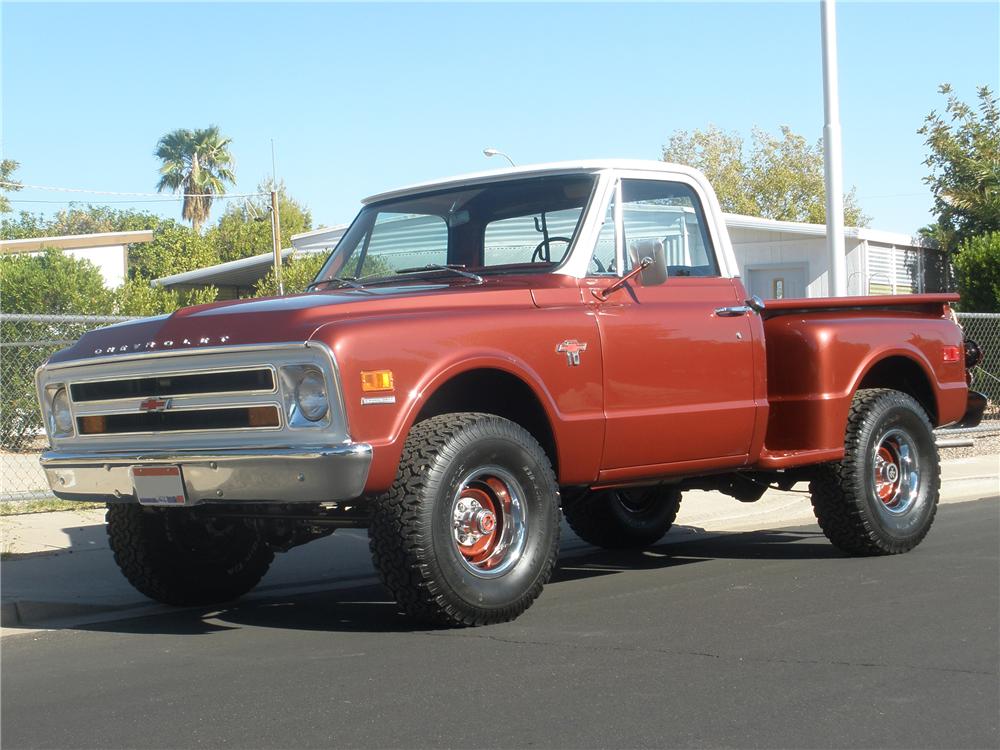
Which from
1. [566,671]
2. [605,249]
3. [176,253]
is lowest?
[566,671]

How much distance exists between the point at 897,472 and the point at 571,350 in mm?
3014

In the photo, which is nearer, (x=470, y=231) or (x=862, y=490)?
(x=470, y=231)

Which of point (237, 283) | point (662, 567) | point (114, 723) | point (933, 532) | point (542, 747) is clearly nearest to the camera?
point (542, 747)

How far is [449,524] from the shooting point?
585 centimetres

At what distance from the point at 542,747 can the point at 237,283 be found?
34.7 meters

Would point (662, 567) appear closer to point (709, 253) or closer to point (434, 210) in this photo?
point (709, 253)

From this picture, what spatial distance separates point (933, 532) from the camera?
9.32m

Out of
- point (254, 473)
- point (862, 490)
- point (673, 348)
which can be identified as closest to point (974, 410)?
point (862, 490)

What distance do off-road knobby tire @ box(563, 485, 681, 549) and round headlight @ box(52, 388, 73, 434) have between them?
3.48 meters

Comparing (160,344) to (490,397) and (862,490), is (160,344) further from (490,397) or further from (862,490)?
(862,490)

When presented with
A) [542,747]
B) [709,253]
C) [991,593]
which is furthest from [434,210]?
[542,747]

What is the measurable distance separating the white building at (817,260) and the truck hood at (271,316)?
18.9 metres

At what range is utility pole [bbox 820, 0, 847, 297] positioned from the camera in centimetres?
1298

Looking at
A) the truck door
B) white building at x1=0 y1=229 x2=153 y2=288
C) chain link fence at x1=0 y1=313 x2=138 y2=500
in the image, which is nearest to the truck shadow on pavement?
the truck door
